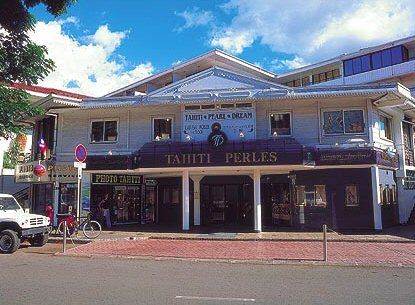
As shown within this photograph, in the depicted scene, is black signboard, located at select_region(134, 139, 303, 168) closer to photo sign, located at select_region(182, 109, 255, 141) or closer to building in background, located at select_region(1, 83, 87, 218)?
photo sign, located at select_region(182, 109, 255, 141)

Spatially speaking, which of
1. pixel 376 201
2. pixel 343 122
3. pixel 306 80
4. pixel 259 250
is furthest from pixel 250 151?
pixel 306 80

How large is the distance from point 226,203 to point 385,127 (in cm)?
921

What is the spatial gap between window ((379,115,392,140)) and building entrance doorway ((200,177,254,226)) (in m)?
7.39

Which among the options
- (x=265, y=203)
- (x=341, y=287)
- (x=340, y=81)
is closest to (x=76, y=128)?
(x=265, y=203)

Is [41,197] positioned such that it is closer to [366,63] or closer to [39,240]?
[39,240]

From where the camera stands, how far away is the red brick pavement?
12602mm

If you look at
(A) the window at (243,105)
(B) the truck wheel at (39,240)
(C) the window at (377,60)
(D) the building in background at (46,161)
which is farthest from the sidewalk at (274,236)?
(C) the window at (377,60)

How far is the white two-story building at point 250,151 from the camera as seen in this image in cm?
1922

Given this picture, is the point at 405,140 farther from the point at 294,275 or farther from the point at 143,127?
the point at 294,275

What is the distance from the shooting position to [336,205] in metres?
19.9

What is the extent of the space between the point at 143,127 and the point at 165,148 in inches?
103

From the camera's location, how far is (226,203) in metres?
23.5

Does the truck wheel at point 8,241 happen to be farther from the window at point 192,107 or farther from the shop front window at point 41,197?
the window at point 192,107

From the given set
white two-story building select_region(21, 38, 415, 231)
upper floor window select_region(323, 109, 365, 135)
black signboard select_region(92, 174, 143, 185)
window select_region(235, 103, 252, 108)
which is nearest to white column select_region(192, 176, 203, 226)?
white two-story building select_region(21, 38, 415, 231)
